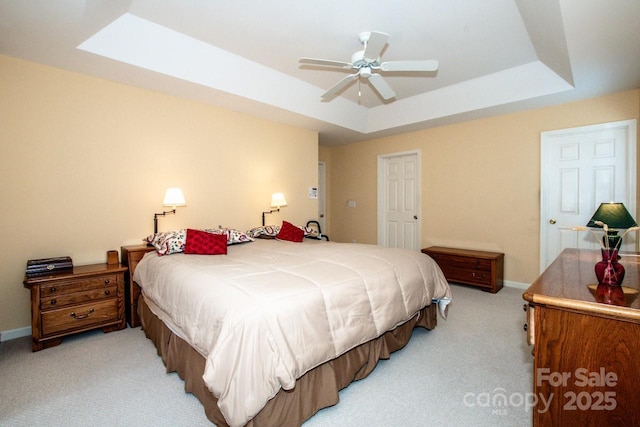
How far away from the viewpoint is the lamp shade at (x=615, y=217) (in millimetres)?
1430

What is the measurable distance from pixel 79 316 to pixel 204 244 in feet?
3.81

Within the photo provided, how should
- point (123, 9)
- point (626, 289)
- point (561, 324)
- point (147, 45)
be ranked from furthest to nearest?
point (147, 45), point (123, 9), point (626, 289), point (561, 324)

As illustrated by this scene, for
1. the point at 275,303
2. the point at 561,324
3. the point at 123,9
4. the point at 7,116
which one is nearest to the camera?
the point at 561,324

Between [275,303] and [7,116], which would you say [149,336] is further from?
[7,116]

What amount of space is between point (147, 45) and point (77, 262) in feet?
7.19

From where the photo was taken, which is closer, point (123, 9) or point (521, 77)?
point (123, 9)

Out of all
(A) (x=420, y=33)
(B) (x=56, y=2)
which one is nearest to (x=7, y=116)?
(B) (x=56, y=2)

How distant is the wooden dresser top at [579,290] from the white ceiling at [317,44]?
1628 millimetres

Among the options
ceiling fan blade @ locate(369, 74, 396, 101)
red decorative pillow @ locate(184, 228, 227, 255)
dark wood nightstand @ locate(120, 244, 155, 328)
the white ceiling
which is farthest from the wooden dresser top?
dark wood nightstand @ locate(120, 244, 155, 328)

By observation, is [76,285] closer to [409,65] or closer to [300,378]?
[300,378]

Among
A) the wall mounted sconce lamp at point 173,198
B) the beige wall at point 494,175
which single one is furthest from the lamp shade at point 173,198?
the beige wall at point 494,175

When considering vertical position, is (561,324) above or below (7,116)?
below

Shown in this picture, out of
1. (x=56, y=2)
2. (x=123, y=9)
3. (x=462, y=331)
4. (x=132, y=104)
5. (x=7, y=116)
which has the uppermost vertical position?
(x=123, y=9)

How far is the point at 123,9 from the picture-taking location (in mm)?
2371
